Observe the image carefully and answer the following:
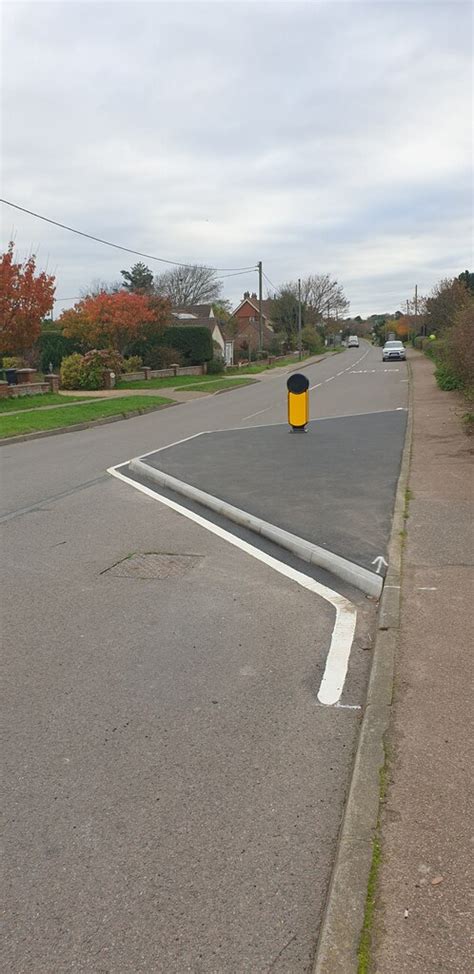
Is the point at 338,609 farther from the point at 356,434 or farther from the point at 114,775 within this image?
the point at 356,434

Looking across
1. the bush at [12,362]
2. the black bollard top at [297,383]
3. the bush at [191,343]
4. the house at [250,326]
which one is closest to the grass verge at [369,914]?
the black bollard top at [297,383]

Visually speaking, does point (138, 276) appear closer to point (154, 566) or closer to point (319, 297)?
point (319, 297)

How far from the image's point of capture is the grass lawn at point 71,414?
18.6 meters

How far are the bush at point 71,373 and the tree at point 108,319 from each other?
3.42 m

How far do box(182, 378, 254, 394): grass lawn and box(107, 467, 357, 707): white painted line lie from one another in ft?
80.5

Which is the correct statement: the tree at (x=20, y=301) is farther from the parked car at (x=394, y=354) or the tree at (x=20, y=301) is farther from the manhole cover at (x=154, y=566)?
the parked car at (x=394, y=354)

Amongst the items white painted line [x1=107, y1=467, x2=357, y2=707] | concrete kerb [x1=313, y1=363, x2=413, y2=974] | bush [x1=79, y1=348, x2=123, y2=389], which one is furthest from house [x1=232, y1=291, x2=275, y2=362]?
concrete kerb [x1=313, y1=363, x2=413, y2=974]

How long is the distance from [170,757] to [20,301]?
2427 cm

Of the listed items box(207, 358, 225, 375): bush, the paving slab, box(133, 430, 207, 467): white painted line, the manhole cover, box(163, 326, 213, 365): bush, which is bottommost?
the manhole cover

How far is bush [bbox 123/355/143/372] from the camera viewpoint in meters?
36.6

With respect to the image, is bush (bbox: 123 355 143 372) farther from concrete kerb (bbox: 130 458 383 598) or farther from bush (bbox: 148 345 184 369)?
concrete kerb (bbox: 130 458 383 598)

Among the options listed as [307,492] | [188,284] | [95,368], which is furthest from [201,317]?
[307,492]

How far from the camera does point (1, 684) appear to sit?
13.9ft

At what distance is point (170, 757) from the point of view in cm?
342
